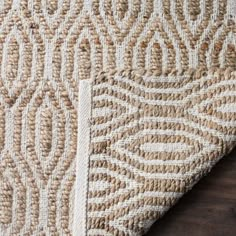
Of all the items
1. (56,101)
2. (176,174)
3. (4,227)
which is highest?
(56,101)

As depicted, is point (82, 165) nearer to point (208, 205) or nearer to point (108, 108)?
point (108, 108)

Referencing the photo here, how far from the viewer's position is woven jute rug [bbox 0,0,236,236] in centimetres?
78

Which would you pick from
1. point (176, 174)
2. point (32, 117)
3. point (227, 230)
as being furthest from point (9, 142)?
point (227, 230)

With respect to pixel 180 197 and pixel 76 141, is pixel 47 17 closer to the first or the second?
pixel 76 141

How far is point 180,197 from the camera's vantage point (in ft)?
2.57

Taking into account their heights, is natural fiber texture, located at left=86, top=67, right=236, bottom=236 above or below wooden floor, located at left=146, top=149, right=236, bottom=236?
above

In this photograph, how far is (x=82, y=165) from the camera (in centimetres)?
82

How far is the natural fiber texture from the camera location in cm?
77

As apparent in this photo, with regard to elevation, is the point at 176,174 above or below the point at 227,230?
above

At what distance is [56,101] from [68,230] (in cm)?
24

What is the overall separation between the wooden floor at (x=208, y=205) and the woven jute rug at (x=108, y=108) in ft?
0.15

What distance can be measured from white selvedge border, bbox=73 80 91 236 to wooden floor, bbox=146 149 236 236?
0.13m

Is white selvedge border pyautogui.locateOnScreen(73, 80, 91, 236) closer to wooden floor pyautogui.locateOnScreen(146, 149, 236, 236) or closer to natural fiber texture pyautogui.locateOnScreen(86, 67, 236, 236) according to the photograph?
natural fiber texture pyautogui.locateOnScreen(86, 67, 236, 236)

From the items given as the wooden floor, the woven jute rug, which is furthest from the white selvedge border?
the wooden floor
